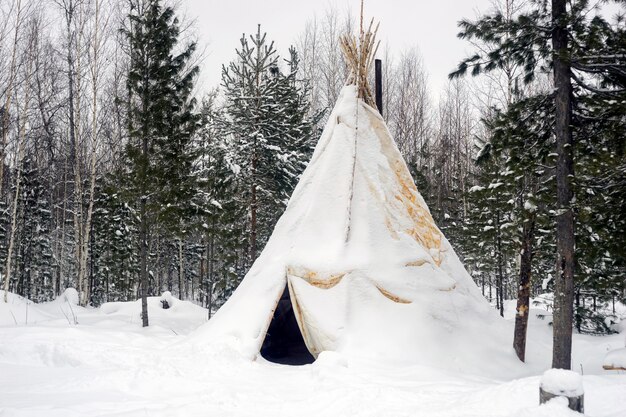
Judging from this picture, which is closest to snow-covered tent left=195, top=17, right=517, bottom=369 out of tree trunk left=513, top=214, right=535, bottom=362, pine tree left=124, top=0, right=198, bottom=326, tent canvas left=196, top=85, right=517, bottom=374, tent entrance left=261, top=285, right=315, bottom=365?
tent canvas left=196, top=85, right=517, bottom=374

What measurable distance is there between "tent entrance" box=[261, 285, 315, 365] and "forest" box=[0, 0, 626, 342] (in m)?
4.21

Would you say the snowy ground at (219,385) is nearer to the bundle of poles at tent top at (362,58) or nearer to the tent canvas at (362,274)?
the tent canvas at (362,274)

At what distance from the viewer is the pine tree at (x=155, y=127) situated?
11305 mm

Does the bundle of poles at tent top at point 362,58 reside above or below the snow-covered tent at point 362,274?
above

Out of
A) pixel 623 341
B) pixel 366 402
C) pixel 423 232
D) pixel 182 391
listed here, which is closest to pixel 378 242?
pixel 423 232

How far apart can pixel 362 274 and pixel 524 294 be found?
478cm

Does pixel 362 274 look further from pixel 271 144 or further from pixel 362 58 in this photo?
pixel 271 144

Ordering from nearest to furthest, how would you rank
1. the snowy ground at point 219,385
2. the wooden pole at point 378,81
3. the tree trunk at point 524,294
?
the snowy ground at point 219,385 → the tree trunk at point 524,294 → the wooden pole at point 378,81

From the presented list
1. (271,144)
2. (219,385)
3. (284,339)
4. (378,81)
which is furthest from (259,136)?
(219,385)

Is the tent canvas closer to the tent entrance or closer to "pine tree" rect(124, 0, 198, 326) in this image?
the tent entrance

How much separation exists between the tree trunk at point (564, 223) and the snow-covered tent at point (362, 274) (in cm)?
84

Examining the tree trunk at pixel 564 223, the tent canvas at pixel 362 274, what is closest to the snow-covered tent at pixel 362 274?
the tent canvas at pixel 362 274

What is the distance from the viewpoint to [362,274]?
21.1 ft

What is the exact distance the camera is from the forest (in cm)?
679
